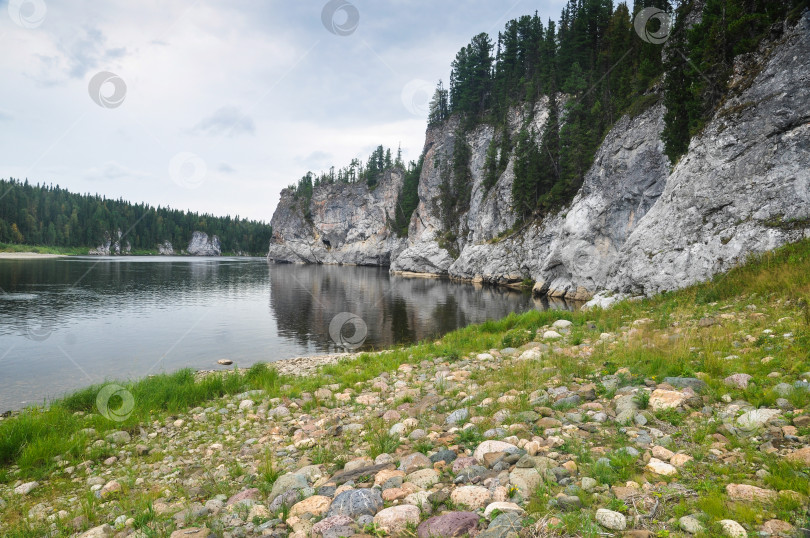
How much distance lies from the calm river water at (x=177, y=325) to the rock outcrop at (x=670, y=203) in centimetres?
928

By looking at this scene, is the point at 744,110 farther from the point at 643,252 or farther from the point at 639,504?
the point at 639,504

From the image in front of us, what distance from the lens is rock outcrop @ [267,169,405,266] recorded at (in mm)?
126250

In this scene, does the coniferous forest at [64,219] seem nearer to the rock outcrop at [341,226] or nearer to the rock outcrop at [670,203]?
the rock outcrop at [341,226]

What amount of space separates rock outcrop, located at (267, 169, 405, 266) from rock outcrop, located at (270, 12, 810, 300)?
48.1m

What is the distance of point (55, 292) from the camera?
42.2m

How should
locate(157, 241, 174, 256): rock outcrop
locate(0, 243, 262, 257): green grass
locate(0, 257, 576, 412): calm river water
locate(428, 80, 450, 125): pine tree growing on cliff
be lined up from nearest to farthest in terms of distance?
locate(0, 257, 576, 412): calm river water, locate(428, 80, 450, 125): pine tree growing on cliff, locate(0, 243, 262, 257): green grass, locate(157, 241, 174, 256): rock outcrop

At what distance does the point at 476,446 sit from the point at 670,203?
2286 cm

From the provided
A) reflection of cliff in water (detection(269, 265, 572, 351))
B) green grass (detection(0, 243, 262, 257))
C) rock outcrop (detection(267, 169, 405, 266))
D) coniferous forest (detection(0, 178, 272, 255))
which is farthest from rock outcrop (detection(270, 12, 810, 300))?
Result: coniferous forest (detection(0, 178, 272, 255))

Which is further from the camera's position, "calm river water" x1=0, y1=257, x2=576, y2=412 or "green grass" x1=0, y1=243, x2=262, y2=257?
"green grass" x1=0, y1=243, x2=262, y2=257

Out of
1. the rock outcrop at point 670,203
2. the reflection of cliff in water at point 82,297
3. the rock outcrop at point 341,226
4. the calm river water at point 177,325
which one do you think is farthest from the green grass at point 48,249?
the rock outcrop at point 670,203

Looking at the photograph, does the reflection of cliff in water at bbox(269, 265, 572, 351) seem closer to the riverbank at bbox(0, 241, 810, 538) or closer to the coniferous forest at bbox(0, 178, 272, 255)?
the riverbank at bbox(0, 241, 810, 538)

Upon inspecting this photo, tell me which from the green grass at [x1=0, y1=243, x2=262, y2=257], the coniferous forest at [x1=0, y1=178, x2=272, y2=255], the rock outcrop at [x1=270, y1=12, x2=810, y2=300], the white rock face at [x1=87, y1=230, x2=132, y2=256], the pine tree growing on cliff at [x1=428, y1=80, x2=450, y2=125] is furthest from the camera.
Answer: the white rock face at [x1=87, y1=230, x2=132, y2=256]

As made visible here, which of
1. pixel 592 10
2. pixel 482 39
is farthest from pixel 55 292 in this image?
pixel 482 39

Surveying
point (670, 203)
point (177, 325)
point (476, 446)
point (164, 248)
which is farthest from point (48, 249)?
point (476, 446)
